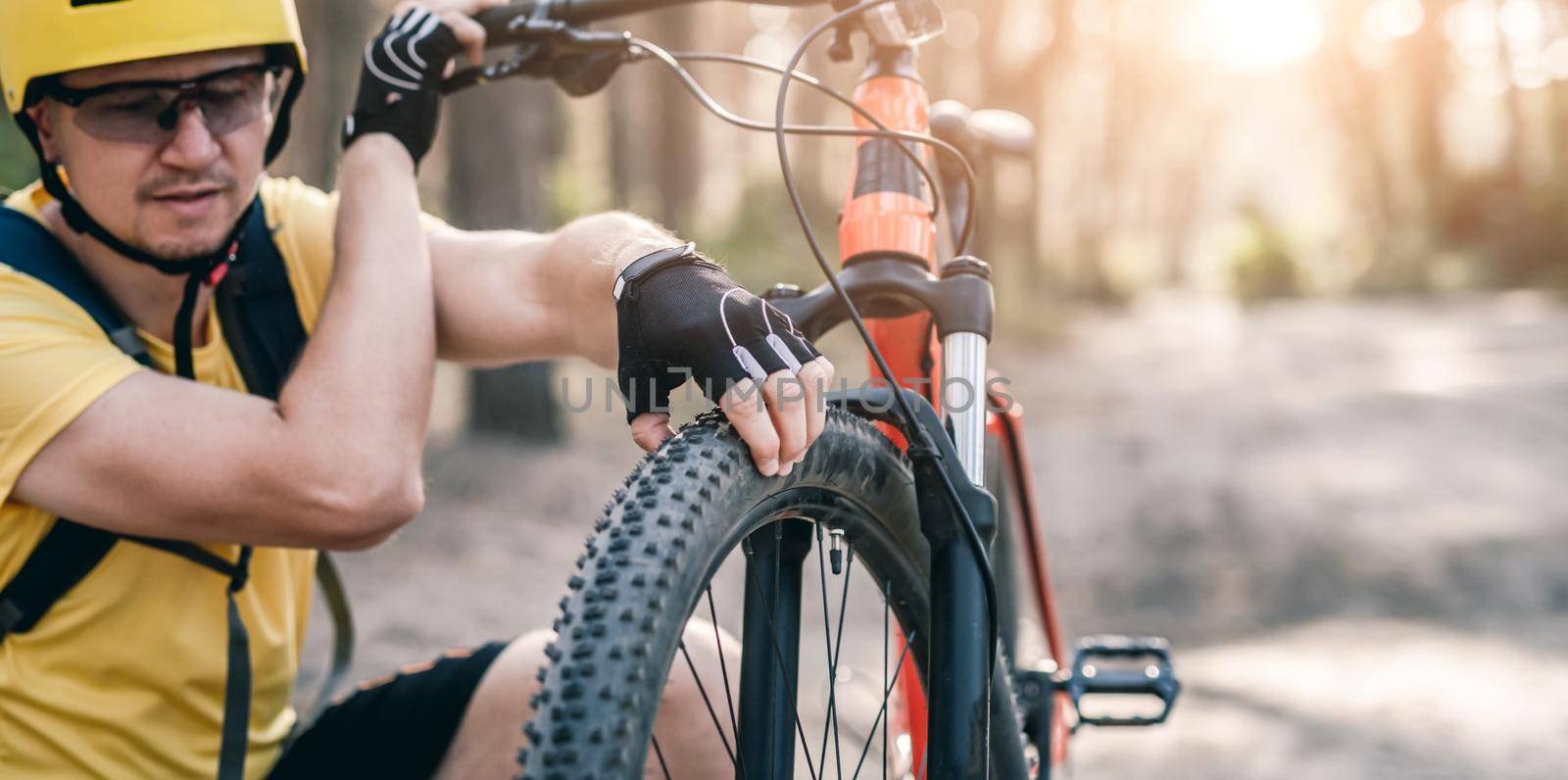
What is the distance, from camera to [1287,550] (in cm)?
586

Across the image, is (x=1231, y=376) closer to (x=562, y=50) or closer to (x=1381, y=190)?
(x=562, y=50)

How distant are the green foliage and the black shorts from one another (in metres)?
23.4

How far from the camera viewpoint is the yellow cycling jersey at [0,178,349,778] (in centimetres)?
159

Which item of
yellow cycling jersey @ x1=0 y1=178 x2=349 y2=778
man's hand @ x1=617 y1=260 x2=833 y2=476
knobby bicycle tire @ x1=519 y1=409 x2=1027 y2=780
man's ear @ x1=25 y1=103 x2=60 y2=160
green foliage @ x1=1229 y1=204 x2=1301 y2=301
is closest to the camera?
knobby bicycle tire @ x1=519 y1=409 x2=1027 y2=780

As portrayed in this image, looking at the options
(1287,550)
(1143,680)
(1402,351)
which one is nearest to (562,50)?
(1143,680)

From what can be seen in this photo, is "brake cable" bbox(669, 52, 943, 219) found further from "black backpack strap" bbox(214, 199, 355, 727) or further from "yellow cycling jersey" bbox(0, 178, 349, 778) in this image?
"yellow cycling jersey" bbox(0, 178, 349, 778)

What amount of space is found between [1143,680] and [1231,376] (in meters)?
9.49

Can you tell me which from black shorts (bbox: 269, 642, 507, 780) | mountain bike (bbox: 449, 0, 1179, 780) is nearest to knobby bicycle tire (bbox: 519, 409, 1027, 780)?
mountain bike (bbox: 449, 0, 1179, 780)

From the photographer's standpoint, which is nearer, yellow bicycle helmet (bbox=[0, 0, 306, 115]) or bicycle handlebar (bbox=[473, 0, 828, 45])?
yellow bicycle helmet (bbox=[0, 0, 306, 115])

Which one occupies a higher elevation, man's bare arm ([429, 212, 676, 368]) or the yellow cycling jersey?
man's bare arm ([429, 212, 676, 368])

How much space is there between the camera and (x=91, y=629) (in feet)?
5.57

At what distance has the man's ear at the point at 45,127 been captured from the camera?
5.95 feet

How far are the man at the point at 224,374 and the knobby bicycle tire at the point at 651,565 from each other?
169mm

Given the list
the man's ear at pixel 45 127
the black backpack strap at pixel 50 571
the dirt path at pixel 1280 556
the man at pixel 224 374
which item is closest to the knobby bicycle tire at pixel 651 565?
the man at pixel 224 374
